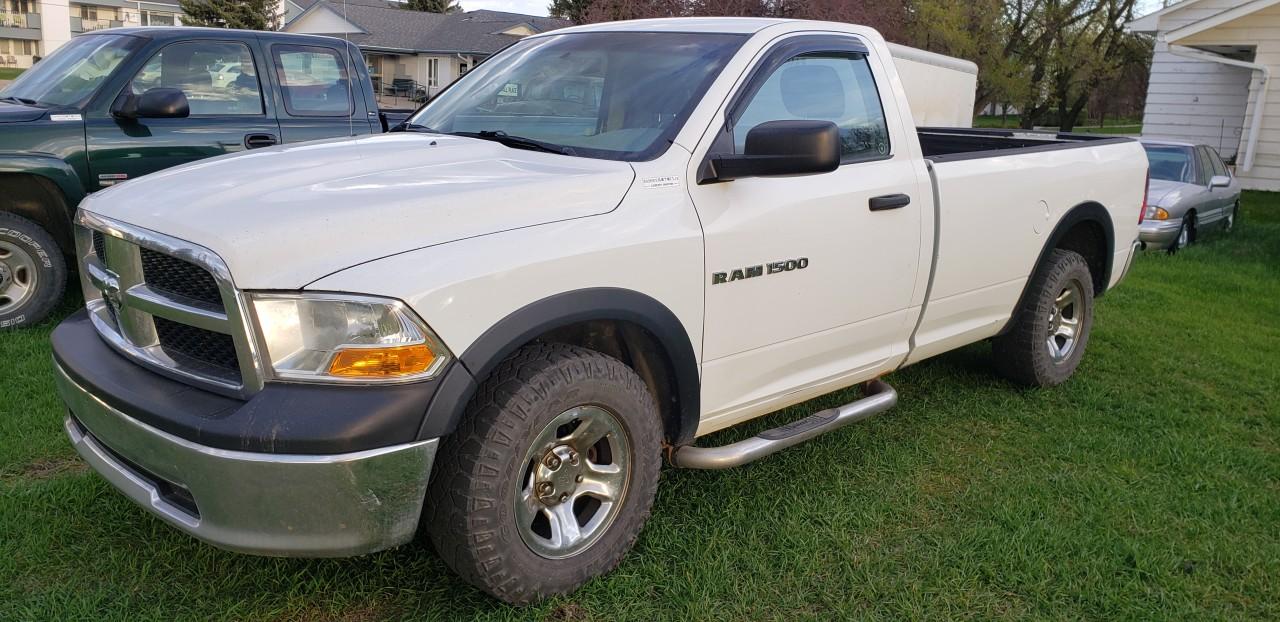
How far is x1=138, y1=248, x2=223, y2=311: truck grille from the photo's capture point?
8.47 feet

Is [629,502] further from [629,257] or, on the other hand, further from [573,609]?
[629,257]

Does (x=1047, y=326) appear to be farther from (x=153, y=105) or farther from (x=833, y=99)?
(x=153, y=105)

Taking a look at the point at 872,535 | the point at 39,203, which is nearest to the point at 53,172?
the point at 39,203

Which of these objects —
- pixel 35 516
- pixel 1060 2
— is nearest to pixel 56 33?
pixel 1060 2

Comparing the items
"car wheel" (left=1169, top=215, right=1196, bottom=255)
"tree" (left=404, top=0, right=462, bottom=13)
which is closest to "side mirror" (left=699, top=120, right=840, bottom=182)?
"car wheel" (left=1169, top=215, right=1196, bottom=255)

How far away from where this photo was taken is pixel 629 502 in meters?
3.16

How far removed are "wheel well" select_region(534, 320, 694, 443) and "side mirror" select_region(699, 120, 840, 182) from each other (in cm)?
61

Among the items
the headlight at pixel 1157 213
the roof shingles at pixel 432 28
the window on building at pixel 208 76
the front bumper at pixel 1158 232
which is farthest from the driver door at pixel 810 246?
the roof shingles at pixel 432 28

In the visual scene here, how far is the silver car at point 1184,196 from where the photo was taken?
1095cm

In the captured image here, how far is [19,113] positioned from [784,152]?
499cm

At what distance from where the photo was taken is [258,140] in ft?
21.4

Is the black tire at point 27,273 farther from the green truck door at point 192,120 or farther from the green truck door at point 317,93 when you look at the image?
the green truck door at point 317,93

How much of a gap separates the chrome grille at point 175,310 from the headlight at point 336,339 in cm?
8

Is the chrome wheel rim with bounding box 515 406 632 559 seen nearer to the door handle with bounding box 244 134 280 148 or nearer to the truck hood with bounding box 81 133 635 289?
the truck hood with bounding box 81 133 635 289
